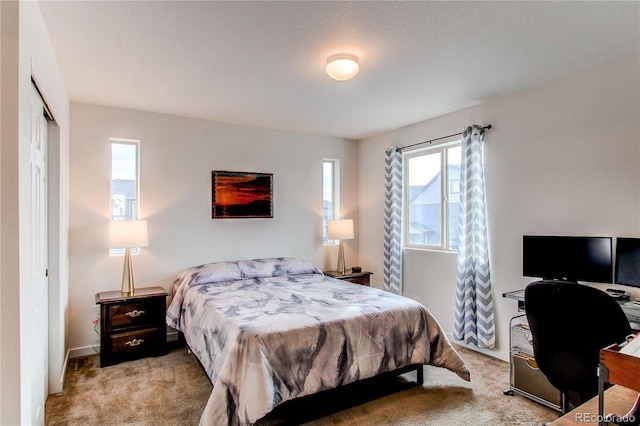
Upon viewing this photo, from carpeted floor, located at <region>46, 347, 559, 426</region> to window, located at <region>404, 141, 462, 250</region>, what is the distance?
58.7 inches

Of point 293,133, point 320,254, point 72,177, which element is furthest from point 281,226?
point 72,177

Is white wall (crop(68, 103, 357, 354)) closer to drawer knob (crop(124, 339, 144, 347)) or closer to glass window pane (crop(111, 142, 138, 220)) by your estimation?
glass window pane (crop(111, 142, 138, 220))

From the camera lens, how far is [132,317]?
345cm

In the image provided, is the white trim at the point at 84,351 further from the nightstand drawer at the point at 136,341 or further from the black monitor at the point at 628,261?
the black monitor at the point at 628,261

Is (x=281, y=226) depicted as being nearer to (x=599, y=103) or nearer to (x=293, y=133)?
(x=293, y=133)

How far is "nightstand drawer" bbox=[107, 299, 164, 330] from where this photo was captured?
3.37 meters

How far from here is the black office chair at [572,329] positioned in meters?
1.79

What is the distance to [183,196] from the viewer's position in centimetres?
411

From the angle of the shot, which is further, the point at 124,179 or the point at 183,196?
the point at 183,196

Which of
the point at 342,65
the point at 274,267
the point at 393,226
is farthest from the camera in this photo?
the point at 393,226

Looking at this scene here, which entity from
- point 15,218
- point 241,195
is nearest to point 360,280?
point 241,195

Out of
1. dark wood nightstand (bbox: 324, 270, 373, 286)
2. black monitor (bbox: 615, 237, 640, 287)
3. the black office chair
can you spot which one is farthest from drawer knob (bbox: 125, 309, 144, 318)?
black monitor (bbox: 615, 237, 640, 287)

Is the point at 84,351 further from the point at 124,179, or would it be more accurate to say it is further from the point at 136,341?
the point at 124,179

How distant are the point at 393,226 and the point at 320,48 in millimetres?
2674
